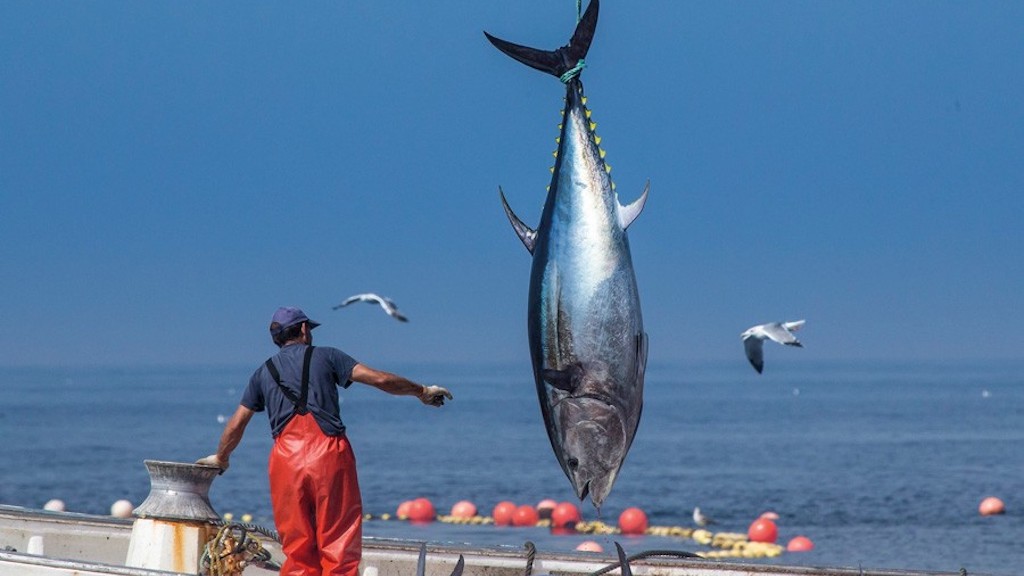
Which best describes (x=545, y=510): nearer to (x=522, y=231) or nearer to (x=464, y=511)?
(x=464, y=511)

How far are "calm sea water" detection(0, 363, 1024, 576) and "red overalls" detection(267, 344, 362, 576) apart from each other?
6.04 m

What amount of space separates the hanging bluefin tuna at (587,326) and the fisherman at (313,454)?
1143 millimetres

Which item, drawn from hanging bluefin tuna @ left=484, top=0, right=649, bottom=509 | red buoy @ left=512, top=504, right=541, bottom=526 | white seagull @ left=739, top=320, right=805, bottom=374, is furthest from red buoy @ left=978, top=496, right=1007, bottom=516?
hanging bluefin tuna @ left=484, top=0, right=649, bottom=509

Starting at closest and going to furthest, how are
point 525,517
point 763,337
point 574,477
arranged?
point 574,477 → point 763,337 → point 525,517

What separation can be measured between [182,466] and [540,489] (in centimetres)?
2877

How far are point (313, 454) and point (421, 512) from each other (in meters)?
20.1

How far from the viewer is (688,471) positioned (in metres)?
39.9

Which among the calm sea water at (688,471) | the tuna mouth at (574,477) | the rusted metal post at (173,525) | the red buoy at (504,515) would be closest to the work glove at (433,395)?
the tuna mouth at (574,477)

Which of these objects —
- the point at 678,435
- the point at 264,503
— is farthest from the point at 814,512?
the point at 678,435

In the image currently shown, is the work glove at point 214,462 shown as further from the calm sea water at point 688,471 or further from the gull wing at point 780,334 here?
the gull wing at point 780,334

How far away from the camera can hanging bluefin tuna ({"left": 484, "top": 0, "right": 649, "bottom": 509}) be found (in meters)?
5.60

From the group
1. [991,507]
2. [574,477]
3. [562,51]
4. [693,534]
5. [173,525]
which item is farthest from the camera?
[991,507]

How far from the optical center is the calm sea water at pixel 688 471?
24594 millimetres

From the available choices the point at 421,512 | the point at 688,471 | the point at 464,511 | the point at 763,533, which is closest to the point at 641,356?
the point at 763,533
